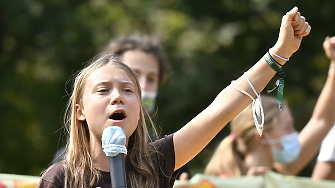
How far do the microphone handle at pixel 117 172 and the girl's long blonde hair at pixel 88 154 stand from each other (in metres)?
0.37

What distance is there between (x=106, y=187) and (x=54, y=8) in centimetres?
620

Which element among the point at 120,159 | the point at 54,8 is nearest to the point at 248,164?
the point at 120,159

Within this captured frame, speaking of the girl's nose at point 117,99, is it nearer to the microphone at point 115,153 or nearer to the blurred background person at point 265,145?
the microphone at point 115,153

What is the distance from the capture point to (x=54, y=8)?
26.9 ft

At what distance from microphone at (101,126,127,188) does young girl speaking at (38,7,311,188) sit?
201 millimetres

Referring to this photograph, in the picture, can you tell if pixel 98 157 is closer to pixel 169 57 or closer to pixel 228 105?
pixel 228 105

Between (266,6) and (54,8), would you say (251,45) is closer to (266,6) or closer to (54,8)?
(266,6)

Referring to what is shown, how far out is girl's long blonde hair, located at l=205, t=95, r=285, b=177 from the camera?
4719 millimetres

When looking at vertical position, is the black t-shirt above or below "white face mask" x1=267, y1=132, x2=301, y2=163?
below

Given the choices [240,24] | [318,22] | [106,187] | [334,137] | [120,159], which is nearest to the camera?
[120,159]

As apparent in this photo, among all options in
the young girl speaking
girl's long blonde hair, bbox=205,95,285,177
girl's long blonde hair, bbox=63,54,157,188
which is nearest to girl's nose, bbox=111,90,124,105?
the young girl speaking

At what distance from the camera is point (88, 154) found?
248 centimetres

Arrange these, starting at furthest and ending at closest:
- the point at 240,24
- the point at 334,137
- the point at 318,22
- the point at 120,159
Answer: the point at 240,24
the point at 318,22
the point at 334,137
the point at 120,159

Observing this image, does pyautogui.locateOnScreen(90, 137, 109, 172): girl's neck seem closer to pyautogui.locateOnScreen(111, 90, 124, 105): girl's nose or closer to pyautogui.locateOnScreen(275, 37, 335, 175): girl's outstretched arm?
pyautogui.locateOnScreen(111, 90, 124, 105): girl's nose
